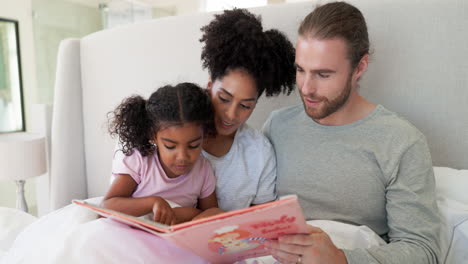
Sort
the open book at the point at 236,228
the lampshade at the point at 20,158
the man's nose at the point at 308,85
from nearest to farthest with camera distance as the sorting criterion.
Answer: the open book at the point at 236,228 → the man's nose at the point at 308,85 → the lampshade at the point at 20,158

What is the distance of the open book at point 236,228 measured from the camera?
59cm

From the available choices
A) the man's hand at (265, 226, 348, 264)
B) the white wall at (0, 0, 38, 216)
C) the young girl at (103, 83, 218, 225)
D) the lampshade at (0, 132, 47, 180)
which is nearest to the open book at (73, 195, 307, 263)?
the man's hand at (265, 226, 348, 264)

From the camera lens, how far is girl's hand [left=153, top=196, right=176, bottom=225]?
3.12ft

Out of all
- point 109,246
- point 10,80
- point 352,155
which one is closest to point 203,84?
point 352,155

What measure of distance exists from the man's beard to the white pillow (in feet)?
1.29

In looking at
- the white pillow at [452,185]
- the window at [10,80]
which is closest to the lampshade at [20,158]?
the white pillow at [452,185]

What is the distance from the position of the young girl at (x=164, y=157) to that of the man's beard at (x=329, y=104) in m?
0.32

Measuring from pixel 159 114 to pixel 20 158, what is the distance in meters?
1.11

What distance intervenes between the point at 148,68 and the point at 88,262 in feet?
3.69

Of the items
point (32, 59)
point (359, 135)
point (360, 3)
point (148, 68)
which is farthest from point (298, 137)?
point (32, 59)

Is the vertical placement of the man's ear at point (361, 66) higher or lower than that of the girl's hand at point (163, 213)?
higher

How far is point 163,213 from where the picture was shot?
0.96 meters

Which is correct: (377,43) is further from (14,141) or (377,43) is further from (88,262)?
(14,141)

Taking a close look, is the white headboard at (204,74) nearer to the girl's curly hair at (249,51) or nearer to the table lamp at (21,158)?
the table lamp at (21,158)
